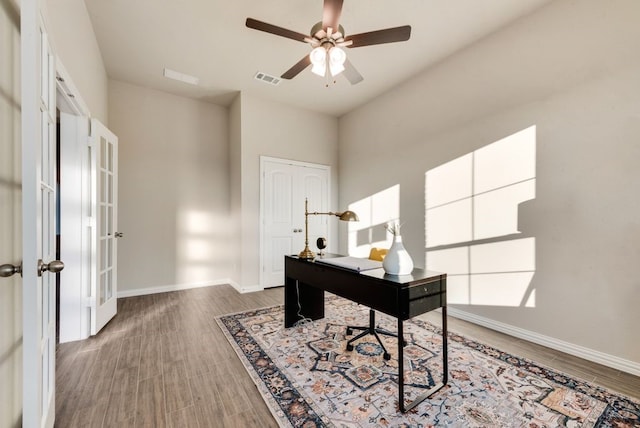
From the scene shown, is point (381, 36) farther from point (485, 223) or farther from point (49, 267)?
point (49, 267)

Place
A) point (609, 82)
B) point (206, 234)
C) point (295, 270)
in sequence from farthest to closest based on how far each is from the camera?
1. point (206, 234)
2. point (295, 270)
3. point (609, 82)

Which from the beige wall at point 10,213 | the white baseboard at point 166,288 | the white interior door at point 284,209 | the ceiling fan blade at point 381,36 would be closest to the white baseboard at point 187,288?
the white baseboard at point 166,288

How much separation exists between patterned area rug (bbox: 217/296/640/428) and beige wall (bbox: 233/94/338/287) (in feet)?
5.85

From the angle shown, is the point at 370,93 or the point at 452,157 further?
the point at 370,93

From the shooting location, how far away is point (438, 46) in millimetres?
3148

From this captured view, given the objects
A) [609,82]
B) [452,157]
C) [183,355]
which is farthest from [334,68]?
[183,355]

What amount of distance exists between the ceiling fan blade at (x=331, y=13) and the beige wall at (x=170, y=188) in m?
3.26

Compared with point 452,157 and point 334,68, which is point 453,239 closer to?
point 452,157

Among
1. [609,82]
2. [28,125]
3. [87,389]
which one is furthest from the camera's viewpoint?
[609,82]

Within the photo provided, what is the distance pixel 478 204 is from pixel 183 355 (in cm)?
327

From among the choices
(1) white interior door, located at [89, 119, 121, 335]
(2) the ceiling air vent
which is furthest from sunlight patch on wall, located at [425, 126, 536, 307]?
(1) white interior door, located at [89, 119, 121, 335]

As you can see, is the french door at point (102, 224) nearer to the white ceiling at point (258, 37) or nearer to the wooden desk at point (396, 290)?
the white ceiling at point (258, 37)

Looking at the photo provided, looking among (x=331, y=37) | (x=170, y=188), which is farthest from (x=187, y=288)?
(x=331, y=37)

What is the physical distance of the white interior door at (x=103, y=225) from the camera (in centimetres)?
270
